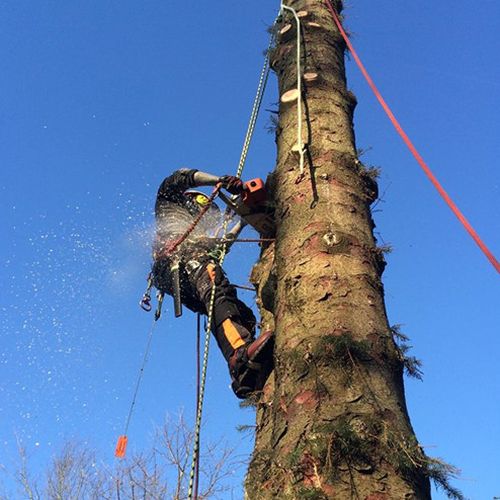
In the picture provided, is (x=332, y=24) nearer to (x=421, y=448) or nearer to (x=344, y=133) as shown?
(x=344, y=133)

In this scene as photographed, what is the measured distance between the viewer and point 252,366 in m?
2.20

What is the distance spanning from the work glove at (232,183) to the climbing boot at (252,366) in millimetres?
861

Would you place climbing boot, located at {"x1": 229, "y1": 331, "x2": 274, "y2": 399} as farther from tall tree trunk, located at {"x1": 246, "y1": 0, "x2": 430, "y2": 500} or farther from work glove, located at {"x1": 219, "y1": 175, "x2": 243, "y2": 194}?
work glove, located at {"x1": 219, "y1": 175, "x2": 243, "y2": 194}

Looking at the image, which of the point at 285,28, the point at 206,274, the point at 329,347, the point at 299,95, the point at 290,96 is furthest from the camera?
the point at 285,28

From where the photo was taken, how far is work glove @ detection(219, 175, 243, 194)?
286cm

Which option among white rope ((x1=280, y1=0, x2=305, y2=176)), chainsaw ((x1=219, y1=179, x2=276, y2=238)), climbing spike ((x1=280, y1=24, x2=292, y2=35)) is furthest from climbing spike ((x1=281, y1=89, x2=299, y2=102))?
climbing spike ((x1=280, y1=24, x2=292, y2=35))

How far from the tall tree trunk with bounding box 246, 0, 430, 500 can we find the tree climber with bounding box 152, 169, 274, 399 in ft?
0.68

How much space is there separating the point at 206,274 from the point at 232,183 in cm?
61

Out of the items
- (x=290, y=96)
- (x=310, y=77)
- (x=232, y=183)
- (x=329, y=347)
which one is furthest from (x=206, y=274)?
(x=329, y=347)

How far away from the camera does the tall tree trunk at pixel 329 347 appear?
1.37 m

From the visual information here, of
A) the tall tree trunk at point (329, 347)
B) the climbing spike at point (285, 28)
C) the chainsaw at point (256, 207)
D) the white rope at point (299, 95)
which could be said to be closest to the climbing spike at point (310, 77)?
the white rope at point (299, 95)

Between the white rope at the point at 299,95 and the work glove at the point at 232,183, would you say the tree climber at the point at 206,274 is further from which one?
the white rope at the point at 299,95

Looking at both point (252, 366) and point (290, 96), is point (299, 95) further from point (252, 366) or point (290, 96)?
point (252, 366)

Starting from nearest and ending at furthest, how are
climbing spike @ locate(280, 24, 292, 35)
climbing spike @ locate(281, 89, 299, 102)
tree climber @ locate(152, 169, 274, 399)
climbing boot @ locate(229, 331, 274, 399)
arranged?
climbing boot @ locate(229, 331, 274, 399), tree climber @ locate(152, 169, 274, 399), climbing spike @ locate(281, 89, 299, 102), climbing spike @ locate(280, 24, 292, 35)
